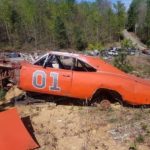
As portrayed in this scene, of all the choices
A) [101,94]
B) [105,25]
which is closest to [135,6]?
[105,25]

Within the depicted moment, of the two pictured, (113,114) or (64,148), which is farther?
(113,114)

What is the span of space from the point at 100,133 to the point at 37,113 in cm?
203

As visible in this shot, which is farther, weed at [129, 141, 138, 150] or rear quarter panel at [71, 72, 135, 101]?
rear quarter panel at [71, 72, 135, 101]

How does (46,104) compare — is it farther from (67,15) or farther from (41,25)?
(67,15)

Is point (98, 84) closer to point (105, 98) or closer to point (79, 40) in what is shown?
point (105, 98)

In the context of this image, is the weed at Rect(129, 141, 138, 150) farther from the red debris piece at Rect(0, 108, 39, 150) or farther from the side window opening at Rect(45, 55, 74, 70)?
the side window opening at Rect(45, 55, 74, 70)

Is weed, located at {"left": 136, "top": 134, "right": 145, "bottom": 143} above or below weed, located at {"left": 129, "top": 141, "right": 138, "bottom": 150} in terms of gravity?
above

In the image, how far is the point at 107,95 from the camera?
9.49 m

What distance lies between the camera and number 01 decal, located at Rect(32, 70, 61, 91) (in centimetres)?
934

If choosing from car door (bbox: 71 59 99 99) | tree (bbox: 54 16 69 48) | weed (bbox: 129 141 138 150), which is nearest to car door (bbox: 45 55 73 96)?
car door (bbox: 71 59 99 99)

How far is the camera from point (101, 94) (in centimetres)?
948

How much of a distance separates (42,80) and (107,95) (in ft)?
5.54

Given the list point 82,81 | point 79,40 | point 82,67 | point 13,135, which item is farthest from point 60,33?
point 13,135

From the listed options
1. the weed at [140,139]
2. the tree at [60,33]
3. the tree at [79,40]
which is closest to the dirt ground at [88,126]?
the weed at [140,139]
